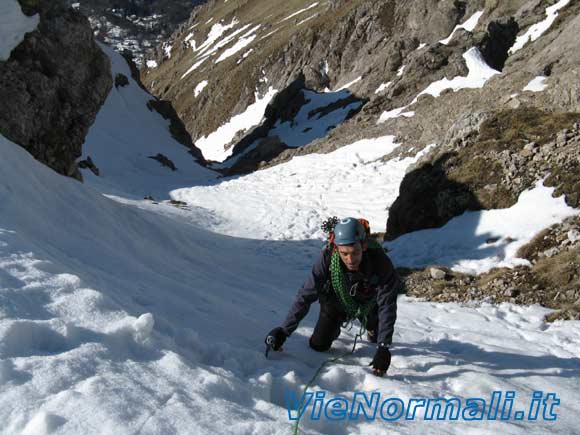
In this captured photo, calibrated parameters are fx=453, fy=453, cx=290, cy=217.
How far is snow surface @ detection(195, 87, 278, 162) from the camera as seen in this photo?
62.8m

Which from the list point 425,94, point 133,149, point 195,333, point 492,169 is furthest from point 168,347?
point 133,149

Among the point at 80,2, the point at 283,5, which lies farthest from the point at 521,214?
the point at 80,2

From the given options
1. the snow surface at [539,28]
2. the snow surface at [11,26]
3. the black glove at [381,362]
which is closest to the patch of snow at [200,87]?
the snow surface at [539,28]

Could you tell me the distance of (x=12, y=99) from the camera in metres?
14.9

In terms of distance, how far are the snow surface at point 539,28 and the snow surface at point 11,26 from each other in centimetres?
2996

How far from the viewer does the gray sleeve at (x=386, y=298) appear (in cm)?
508

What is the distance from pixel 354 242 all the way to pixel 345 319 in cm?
153

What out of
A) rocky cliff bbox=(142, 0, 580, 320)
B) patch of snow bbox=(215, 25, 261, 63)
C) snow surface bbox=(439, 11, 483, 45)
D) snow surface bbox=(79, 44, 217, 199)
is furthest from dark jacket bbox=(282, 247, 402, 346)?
patch of snow bbox=(215, 25, 261, 63)

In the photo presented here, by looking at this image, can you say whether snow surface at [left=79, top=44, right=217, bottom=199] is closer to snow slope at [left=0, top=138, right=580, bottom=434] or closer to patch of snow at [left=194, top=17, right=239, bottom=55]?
snow slope at [left=0, top=138, right=580, bottom=434]

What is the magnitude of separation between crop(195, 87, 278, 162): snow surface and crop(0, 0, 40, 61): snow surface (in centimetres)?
4531

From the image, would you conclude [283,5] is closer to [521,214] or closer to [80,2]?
[521,214]

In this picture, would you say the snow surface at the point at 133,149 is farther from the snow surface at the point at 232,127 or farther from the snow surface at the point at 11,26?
the snow surface at the point at 232,127

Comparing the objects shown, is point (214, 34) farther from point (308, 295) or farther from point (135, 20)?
point (308, 295)

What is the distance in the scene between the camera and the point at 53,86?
16141 millimetres
